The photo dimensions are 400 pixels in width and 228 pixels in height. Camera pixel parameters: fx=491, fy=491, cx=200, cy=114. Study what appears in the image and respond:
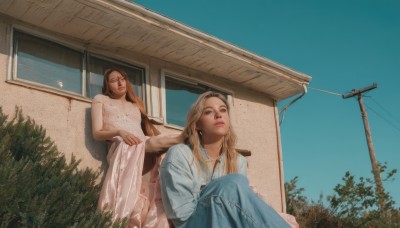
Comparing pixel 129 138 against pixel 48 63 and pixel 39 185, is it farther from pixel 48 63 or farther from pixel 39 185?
pixel 48 63

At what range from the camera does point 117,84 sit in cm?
639

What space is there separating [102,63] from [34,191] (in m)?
3.16

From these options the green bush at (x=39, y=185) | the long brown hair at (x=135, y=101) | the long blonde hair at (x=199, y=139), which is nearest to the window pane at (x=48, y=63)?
the long brown hair at (x=135, y=101)

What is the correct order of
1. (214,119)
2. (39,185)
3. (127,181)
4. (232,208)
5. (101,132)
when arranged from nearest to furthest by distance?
1. (232,208)
2. (39,185)
3. (214,119)
4. (127,181)
5. (101,132)

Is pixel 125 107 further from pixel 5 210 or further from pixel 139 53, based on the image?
pixel 5 210

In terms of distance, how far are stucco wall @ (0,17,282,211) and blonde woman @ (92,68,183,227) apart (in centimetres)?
32

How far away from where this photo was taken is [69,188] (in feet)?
14.6

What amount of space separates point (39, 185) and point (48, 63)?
2581 millimetres

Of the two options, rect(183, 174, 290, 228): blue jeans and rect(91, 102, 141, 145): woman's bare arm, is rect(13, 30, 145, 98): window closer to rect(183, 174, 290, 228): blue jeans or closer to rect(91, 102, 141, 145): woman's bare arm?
rect(91, 102, 141, 145): woman's bare arm

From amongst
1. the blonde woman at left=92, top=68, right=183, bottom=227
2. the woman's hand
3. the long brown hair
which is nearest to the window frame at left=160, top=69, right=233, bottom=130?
the long brown hair

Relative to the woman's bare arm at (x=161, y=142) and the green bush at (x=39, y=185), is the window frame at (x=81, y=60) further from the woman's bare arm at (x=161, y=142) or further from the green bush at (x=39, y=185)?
the woman's bare arm at (x=161, y=142)

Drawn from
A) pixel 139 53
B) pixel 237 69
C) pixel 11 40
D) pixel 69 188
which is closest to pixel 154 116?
pixel 139 53

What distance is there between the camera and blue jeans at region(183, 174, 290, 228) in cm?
351

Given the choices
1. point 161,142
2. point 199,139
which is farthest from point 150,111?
point 199,139
